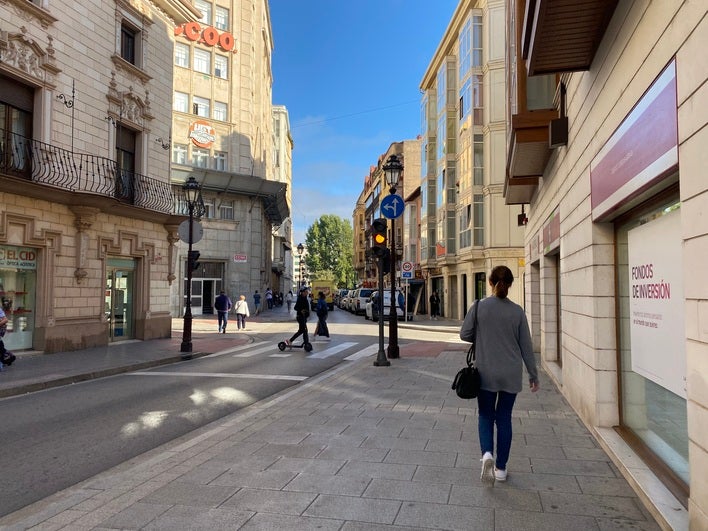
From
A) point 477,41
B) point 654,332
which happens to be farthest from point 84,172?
point 477,41

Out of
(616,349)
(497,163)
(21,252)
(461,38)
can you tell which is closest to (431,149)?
(461,38)

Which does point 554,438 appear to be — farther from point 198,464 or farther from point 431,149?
point 431,149

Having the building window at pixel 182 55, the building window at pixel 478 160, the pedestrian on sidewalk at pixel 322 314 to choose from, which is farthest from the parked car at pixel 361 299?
the building window at pixel 182 55

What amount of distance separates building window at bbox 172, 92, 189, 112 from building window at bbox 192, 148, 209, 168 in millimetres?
2609

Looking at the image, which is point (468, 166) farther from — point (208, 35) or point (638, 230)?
point (638, 230)

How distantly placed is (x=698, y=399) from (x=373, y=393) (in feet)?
18.8

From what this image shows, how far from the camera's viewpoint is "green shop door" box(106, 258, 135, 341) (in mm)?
16047

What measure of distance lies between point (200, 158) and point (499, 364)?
106ft

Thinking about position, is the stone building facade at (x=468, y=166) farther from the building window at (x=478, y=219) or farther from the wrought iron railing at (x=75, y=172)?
the wrought iron railing at (x=75, y=172)

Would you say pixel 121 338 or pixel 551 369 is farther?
pixel 121 338

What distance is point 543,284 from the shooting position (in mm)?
10305

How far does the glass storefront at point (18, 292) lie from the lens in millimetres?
12500

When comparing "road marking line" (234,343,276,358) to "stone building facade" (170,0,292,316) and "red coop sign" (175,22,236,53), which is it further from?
"red coop sign" (175,22,236,53)

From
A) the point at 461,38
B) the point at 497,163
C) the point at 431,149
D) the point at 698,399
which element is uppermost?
the point at 461,38
